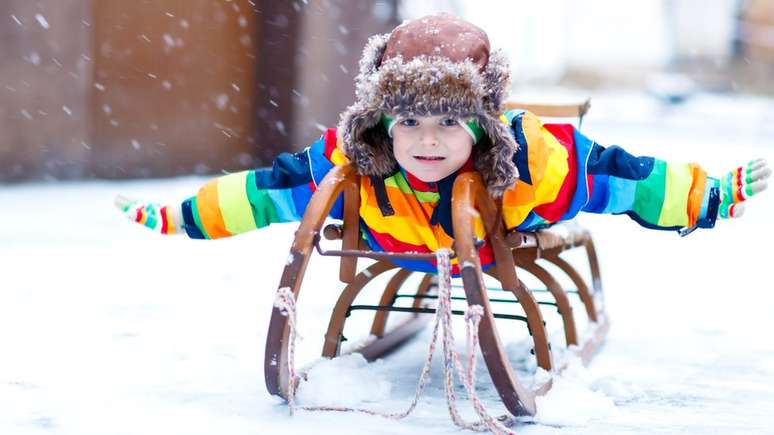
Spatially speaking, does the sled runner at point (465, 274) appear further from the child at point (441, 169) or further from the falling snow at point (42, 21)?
the falling snow at point (42, 21)

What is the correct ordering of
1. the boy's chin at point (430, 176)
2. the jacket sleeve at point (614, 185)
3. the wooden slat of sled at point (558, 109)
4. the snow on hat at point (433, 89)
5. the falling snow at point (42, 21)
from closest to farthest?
the snow on hat at point (433, 89), the boy's chin at point (430, 176), the jacket sleeve at point (614, 185), the wooden slat of sled at point (558, 109), the falling snow at point (42, 21)

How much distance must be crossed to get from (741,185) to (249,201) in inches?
48.0

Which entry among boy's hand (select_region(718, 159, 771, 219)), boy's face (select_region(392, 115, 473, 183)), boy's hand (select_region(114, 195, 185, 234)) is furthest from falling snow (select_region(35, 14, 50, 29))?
boy's hand (select_region(718, 159, 771, 219))

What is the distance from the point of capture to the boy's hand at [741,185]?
2.51m

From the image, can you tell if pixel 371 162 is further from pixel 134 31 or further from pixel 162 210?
pixel 134 31

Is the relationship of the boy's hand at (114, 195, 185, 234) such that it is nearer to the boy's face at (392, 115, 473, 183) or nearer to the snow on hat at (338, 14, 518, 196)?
the snow on hat at (338, 14, 518, 196)

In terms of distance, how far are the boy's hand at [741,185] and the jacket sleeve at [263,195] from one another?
37.5 inches

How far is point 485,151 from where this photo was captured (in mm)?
2479

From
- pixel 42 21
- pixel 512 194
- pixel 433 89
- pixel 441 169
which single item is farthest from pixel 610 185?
pixel 42 21

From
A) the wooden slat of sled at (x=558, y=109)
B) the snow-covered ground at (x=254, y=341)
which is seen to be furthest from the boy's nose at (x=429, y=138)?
the wooden slat of sled at (x=558, y=109)

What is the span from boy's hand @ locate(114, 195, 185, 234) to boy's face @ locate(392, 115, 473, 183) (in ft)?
2.15

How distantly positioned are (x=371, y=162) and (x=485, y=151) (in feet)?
0.90

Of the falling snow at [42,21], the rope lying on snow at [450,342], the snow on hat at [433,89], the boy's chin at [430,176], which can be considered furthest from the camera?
the falling snow at [42,21]

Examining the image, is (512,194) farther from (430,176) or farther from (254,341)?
(254,341)
